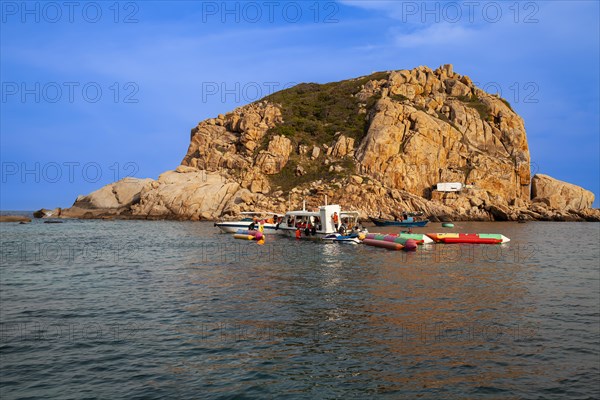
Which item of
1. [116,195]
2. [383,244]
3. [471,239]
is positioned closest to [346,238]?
[383,244]

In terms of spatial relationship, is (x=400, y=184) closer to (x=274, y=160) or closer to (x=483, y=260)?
(x=274, y=160)

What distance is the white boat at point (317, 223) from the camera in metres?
58.3

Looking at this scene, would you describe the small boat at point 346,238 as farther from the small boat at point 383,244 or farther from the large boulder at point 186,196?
the large boulder at point 186,196

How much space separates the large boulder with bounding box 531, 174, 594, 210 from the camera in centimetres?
12162

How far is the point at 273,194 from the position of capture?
10838 centimetres

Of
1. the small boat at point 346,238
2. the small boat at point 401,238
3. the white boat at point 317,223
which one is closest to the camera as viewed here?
the small boat at point 401,238

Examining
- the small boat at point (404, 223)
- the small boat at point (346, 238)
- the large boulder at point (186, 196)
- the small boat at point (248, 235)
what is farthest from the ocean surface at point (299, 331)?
the large boulder at point (186, 196)

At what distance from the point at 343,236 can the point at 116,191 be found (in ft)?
270

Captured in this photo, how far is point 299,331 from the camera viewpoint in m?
17.8

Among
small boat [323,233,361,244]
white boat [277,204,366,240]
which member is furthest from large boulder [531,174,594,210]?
small boat [323,233,361,244]

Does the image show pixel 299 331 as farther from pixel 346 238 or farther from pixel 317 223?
pixel 317 223

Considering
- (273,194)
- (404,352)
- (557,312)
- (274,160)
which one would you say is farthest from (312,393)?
(274,160)

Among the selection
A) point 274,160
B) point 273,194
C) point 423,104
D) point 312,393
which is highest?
point 423,104

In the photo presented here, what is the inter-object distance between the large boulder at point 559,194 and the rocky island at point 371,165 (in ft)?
0.84
